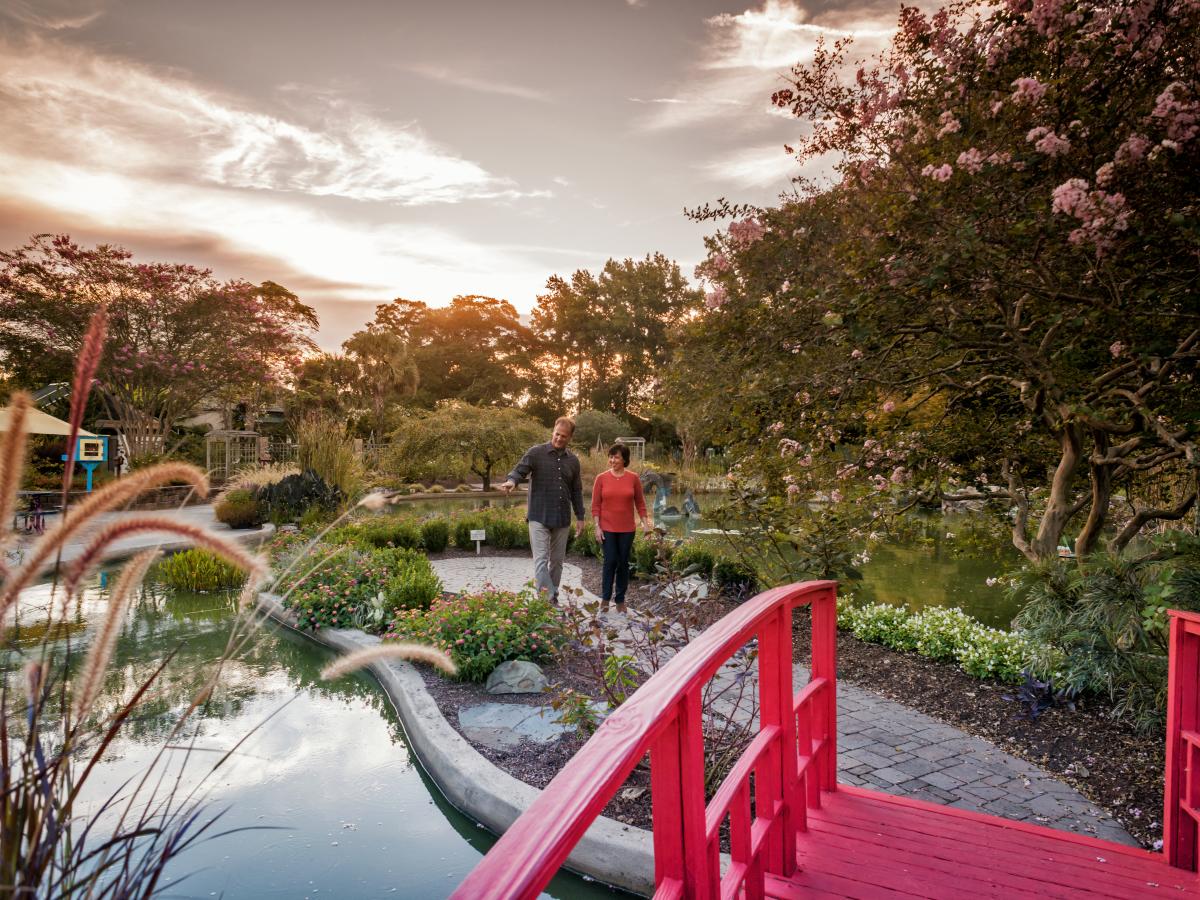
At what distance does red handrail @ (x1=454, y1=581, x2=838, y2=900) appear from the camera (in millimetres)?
799

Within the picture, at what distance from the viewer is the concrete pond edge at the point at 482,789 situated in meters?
3.00

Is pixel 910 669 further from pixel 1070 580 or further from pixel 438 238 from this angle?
pixel 438 238

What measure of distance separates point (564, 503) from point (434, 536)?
5.04 m

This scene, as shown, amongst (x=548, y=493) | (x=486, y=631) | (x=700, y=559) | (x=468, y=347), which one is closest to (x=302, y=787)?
(x=486, y=631)

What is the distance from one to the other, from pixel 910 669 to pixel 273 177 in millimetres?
8598

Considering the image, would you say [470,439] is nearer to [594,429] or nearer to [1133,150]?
[594,429]

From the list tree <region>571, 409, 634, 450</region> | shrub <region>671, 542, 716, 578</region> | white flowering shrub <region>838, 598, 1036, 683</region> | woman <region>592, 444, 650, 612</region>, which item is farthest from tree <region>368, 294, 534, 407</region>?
white flowering shrub <region>838, 598, 1036, 683</region>

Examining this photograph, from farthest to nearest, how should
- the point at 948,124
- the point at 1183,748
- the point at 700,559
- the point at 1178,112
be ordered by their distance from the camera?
1. the point at 700,559
2. the point at 948,124
3. the point at 1178,112
4. the point at 1183,748

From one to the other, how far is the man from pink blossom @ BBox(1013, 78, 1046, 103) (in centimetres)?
418

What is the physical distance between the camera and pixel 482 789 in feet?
11.9

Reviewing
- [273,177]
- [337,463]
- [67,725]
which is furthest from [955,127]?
[337,463]

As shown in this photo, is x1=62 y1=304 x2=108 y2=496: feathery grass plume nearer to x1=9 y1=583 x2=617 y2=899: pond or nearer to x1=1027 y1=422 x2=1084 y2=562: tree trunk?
x1=9 y1=583 x2=617 y2=899: pond

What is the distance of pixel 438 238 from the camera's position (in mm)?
11203

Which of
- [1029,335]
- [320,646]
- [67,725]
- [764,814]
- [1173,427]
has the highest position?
[1029,335]
